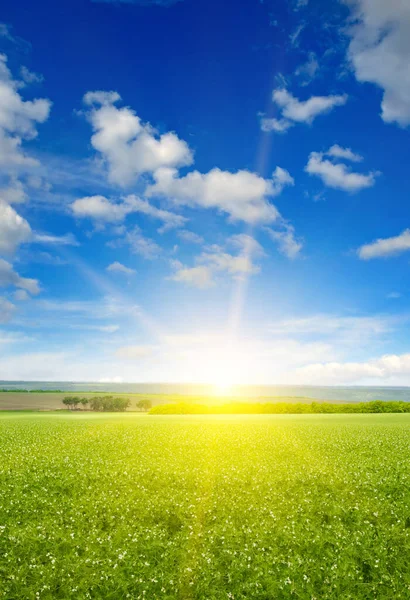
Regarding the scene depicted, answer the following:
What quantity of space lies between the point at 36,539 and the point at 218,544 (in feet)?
22.3

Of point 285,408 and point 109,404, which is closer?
point 285,408

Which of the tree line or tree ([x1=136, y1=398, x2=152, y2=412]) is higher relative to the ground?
the tree line

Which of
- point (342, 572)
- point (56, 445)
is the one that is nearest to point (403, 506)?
point (342, 572)

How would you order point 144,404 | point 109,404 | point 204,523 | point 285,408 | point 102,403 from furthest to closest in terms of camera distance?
point 144,404, point 102,403, point 109,404, point 285,408, point 204,523

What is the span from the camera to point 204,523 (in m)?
16.6

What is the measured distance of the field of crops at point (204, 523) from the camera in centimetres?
1316

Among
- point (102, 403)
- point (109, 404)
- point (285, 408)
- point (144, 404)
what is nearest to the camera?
point (285, 408)

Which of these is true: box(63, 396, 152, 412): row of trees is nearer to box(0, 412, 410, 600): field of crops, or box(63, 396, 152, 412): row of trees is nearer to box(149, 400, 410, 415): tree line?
box(149, 400, 410, 415): tree line

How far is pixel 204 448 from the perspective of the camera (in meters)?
26.2

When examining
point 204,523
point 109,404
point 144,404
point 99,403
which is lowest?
point 144,404

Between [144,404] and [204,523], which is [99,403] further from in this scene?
[204,523]

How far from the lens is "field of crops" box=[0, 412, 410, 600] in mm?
13156

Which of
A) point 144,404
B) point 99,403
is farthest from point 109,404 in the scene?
point 144,404

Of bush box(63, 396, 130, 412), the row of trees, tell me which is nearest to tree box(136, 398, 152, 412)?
the row of trees
